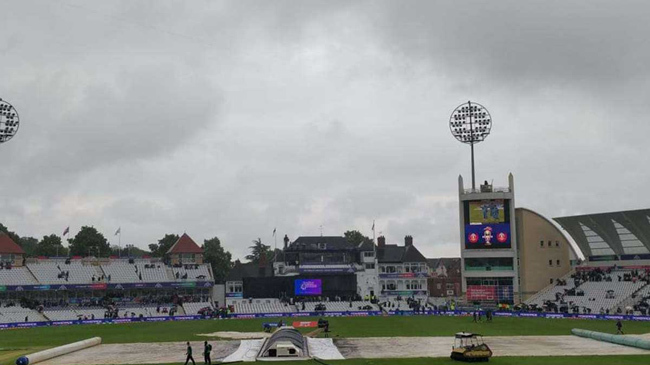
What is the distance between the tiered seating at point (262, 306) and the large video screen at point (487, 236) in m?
30.5

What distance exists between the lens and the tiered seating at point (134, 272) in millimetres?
118806

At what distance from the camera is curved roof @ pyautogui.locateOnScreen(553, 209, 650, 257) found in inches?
3819

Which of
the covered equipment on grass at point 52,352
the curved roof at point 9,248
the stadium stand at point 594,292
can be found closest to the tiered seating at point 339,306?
the stadium stand at point 594,292

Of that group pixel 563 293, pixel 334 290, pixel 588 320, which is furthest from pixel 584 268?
pixel 334 290

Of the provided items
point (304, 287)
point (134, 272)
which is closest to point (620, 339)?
point (304, 287)

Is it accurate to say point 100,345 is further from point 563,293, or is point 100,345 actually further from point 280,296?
point 563,293

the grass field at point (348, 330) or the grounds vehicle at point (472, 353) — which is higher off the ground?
the grounds vehicle at point (472, 353)

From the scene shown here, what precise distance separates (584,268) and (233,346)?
72.9 m

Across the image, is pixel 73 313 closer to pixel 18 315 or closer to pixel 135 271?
pixel 18 315

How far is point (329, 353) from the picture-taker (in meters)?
49.3

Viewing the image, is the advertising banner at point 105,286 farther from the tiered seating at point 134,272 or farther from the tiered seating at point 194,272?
the tiered seating at point 194,272

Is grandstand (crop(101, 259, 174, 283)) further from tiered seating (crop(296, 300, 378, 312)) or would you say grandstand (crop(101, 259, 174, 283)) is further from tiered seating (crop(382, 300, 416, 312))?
tiered seating (crop(382, 300, 416, 312))

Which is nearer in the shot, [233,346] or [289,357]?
[289,357]

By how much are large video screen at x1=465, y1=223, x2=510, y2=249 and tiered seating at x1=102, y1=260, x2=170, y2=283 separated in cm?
5334
